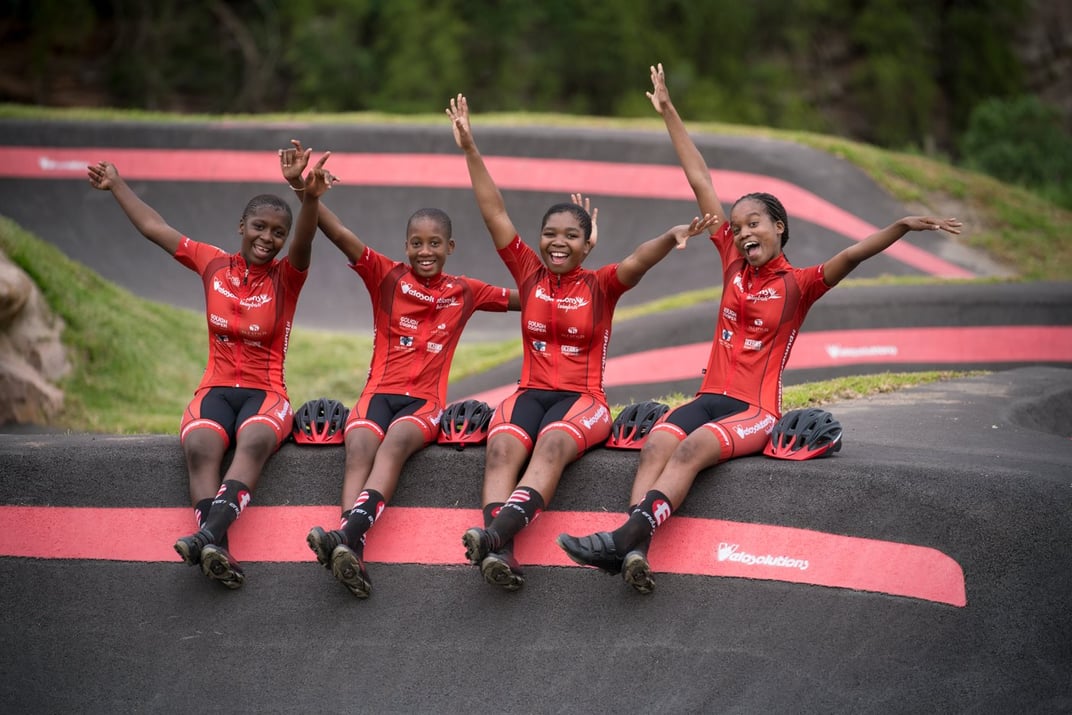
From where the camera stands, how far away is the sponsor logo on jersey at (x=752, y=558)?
5.23 metres

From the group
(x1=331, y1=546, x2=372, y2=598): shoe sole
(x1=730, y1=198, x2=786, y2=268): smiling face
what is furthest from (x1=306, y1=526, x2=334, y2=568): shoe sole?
(x1=730, y1=198, x2=786, y2=268): smiling face

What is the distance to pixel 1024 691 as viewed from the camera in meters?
4.73

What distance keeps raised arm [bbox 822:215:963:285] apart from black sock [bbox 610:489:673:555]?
1360mm

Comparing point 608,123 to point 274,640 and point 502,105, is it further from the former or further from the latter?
point 274,640

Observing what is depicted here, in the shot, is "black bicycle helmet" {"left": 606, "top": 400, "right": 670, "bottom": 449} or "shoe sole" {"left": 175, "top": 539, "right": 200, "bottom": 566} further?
"black bicycle helmet" {"left": 606, "top": 400, "right": 670, "bottom": 449}

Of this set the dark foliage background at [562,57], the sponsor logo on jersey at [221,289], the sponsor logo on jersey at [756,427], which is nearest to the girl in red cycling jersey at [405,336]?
the sponsor logo on jersey at [221,289]

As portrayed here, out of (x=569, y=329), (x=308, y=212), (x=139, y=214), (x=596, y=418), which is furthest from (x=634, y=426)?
(x=139, y=214)

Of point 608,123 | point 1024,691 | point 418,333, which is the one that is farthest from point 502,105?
point 1024,691

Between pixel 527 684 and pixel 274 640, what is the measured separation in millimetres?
1214

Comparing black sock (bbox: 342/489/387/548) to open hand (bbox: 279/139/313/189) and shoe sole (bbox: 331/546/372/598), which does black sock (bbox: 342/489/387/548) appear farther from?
open hand (bbox: 279/139/313/189)

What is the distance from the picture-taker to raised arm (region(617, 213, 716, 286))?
18.2 ft

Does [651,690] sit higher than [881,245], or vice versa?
[881,245]

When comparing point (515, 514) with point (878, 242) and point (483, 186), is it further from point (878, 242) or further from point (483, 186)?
point (878, 242)

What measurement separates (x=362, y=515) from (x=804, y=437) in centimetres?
208
